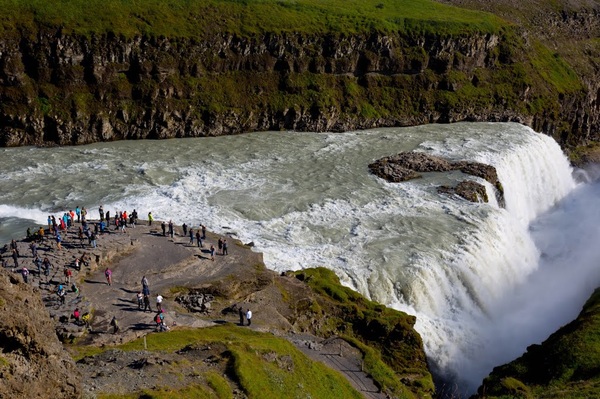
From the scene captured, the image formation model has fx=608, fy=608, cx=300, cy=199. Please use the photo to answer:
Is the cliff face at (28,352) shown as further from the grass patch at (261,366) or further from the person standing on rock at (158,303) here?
the person standing on rock at (158,303)

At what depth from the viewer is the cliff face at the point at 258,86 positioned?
75062mm

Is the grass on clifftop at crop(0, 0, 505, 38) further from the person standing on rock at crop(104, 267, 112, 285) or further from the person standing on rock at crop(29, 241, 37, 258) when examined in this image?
the person standing on rock at crop(104, 267, 112, 285)

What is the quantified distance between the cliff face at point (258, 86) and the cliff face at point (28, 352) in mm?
61090

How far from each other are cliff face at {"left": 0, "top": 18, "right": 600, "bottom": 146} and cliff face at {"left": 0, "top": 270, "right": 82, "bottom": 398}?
61.1 metres

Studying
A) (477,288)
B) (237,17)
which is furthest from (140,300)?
(237,17)

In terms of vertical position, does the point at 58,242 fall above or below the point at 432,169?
above

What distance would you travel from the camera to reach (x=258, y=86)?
8612 cm

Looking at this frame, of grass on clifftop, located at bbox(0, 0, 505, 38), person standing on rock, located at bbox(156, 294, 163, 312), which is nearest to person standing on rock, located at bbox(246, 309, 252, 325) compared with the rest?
person standing on rock, located at bbox(156, 294, 163, 312)

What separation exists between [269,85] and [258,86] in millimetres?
1719

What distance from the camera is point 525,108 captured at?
97.4m

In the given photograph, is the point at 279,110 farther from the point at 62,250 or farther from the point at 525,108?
the point at 62,250

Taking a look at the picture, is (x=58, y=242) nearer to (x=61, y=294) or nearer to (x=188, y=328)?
(x=61, y=294)

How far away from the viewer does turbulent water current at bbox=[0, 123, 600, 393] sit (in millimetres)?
44156

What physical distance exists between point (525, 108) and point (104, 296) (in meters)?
81.3
